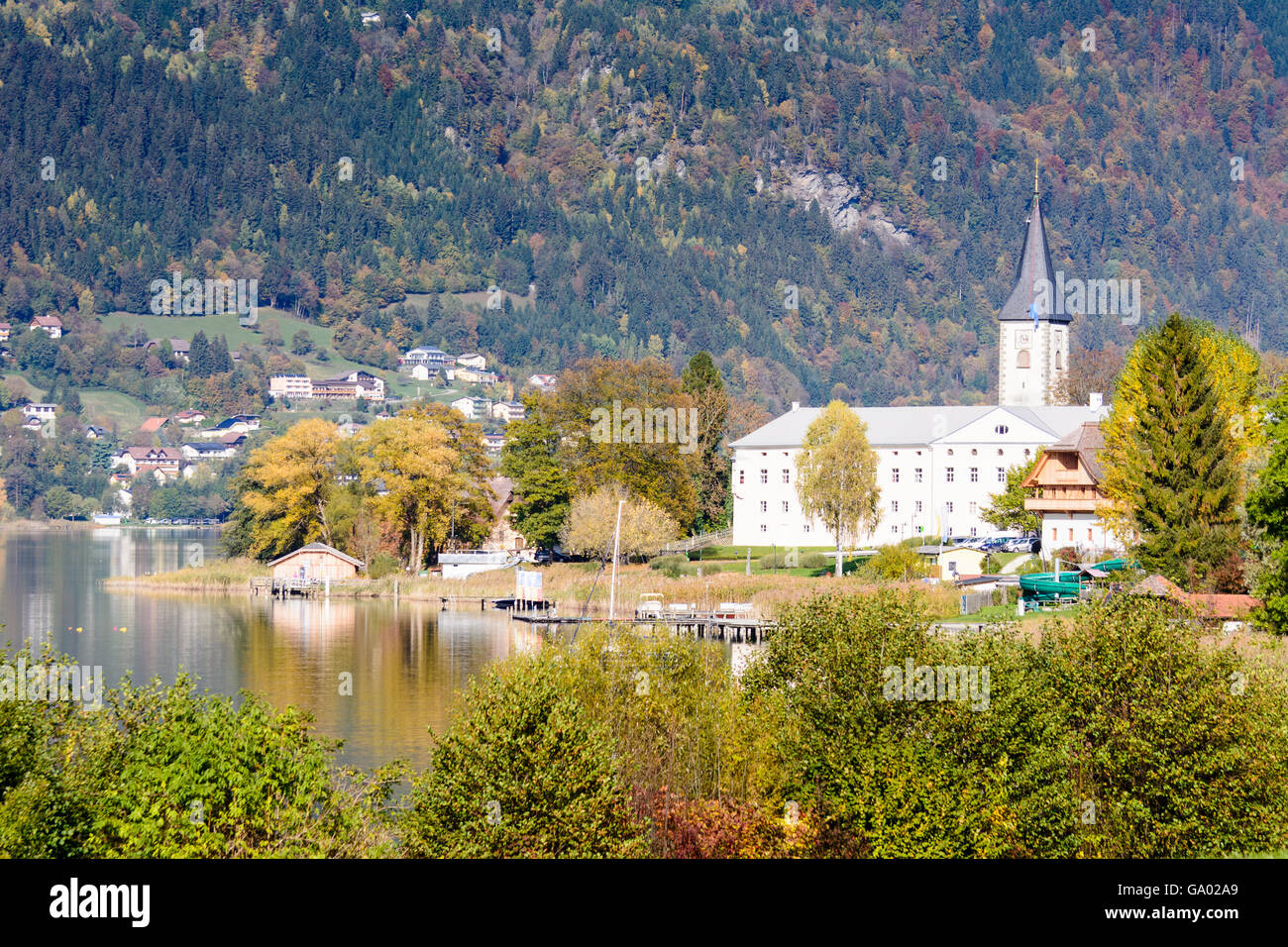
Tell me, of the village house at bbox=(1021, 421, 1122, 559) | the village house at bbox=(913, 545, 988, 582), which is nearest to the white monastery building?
the village house at bbox=(913, 545, 988, 582)

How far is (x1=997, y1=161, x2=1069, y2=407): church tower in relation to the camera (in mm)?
124062

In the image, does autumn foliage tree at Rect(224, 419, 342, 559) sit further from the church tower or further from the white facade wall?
the church tower

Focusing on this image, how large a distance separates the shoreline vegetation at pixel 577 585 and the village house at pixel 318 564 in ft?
4.21

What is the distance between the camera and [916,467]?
95812mm

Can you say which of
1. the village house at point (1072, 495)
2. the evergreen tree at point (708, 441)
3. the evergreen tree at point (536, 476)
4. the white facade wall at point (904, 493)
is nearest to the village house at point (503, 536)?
the evergreen tree at point (536, 476)

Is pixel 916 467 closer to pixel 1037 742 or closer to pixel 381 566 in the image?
pixel 381 566

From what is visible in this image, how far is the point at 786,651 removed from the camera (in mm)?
35969

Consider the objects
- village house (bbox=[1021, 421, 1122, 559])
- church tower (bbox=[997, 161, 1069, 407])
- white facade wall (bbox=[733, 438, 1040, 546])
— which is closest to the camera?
village house (bbox=[1021, 421, 1122, 559])

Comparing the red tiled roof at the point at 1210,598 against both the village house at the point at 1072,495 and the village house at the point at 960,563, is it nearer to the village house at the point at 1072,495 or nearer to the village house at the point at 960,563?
the village house at the point at 1072,495

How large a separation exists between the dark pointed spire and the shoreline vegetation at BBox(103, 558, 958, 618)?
51335 mm

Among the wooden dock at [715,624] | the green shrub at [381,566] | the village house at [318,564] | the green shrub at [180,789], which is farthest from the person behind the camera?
the village house at [318,564]

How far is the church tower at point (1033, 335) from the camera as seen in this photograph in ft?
407

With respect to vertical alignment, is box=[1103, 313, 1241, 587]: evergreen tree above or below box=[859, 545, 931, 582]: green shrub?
above
